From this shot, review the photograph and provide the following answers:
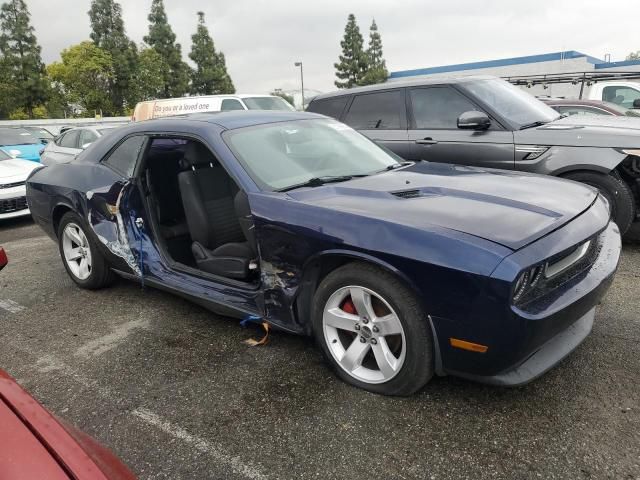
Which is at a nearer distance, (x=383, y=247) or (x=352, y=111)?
(x=383, y=247)

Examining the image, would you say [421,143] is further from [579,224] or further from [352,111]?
[579,224]

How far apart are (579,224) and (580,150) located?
249 cm

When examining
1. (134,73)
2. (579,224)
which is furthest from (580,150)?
(134,73)

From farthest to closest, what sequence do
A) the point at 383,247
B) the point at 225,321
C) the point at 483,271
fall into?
1. the point at 225,321
2. the point at 383,247
3. the point at 483,271

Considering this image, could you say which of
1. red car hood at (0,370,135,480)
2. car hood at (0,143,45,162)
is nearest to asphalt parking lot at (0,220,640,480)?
red car hood at (0,370,135,480)

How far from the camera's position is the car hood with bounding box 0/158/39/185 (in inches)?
307

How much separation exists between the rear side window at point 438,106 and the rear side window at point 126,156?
313 cm

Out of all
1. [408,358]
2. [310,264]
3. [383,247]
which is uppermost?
[383,247]

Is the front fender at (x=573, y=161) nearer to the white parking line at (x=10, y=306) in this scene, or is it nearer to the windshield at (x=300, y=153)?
the windshield at (x=300, y=153)

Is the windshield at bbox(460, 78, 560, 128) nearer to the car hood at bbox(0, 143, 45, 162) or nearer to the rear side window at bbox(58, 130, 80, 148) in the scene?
the rear side window at bbox(58, 130, 80, 148)

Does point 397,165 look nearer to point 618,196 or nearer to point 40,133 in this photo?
point 618,196

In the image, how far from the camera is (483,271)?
208cm

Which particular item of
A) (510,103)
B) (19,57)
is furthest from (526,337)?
(19,57)

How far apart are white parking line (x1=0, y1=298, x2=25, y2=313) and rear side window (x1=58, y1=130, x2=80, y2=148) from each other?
7.24 metres
